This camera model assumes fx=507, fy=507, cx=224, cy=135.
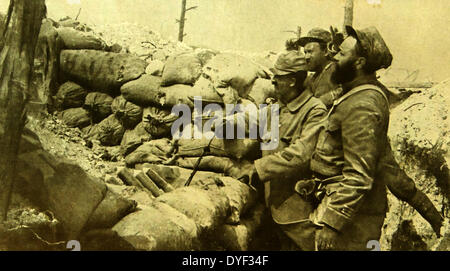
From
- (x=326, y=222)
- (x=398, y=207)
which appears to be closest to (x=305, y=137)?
(x=326, y=222)

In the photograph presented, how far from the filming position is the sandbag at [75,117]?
12.4 feet

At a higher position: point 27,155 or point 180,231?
point 27,155

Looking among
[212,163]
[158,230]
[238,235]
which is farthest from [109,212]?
[212,163]

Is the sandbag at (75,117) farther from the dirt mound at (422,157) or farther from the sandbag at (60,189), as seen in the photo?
the dirt mound at (422,157)

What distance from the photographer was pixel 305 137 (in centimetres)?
313

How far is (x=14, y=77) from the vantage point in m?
2.77

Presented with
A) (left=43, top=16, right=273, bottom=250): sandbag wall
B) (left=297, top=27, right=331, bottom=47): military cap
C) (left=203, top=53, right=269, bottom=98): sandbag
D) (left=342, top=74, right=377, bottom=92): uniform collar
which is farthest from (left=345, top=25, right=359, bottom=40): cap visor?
(left=203, top=53, right=269, bottom=98): sandbag

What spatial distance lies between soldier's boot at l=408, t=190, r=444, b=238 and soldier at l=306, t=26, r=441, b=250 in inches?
2.5

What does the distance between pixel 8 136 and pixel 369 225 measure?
2.12 m

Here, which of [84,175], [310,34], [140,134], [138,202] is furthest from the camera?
[140,134]

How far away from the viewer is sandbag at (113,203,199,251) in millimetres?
2600

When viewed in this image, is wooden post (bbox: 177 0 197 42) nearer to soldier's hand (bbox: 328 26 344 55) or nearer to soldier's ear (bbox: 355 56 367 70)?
soldier's hand (bbox: 328 26 344 55)

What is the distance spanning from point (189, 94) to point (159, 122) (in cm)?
31
